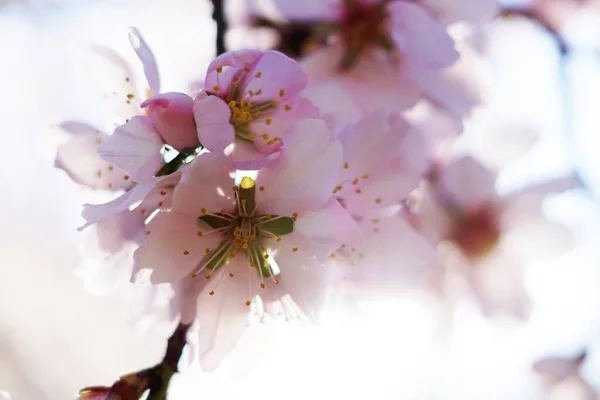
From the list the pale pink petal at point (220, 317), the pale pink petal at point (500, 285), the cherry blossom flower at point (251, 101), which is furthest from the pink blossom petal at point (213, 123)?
the pale pink petal at point (500, 285)

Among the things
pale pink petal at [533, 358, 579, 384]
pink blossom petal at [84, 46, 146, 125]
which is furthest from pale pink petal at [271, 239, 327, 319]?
pale pink petal at [533, 358, 579, 384]

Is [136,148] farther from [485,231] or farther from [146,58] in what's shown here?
[485,231]

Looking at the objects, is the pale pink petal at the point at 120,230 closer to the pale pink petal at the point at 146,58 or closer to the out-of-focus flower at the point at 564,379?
the pale pink petal at the point at 146,58

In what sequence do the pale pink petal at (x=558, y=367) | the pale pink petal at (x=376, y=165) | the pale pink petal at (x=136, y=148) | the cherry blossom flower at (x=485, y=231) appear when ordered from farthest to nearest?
the pale pink petal at (x=558, y=367), the cherry blossom flower at (x=485, y=231), the pale pink petal at (x=376, y=165), the pale pink petal at (x=136, y=148)

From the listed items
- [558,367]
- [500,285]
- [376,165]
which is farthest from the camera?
[558,367]

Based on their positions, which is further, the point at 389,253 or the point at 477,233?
the point at 477,233

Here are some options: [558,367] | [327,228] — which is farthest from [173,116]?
[558,367]

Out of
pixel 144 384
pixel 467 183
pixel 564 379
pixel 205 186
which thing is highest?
pixel 467 183

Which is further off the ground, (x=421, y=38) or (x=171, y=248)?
(x=421, y=38)
